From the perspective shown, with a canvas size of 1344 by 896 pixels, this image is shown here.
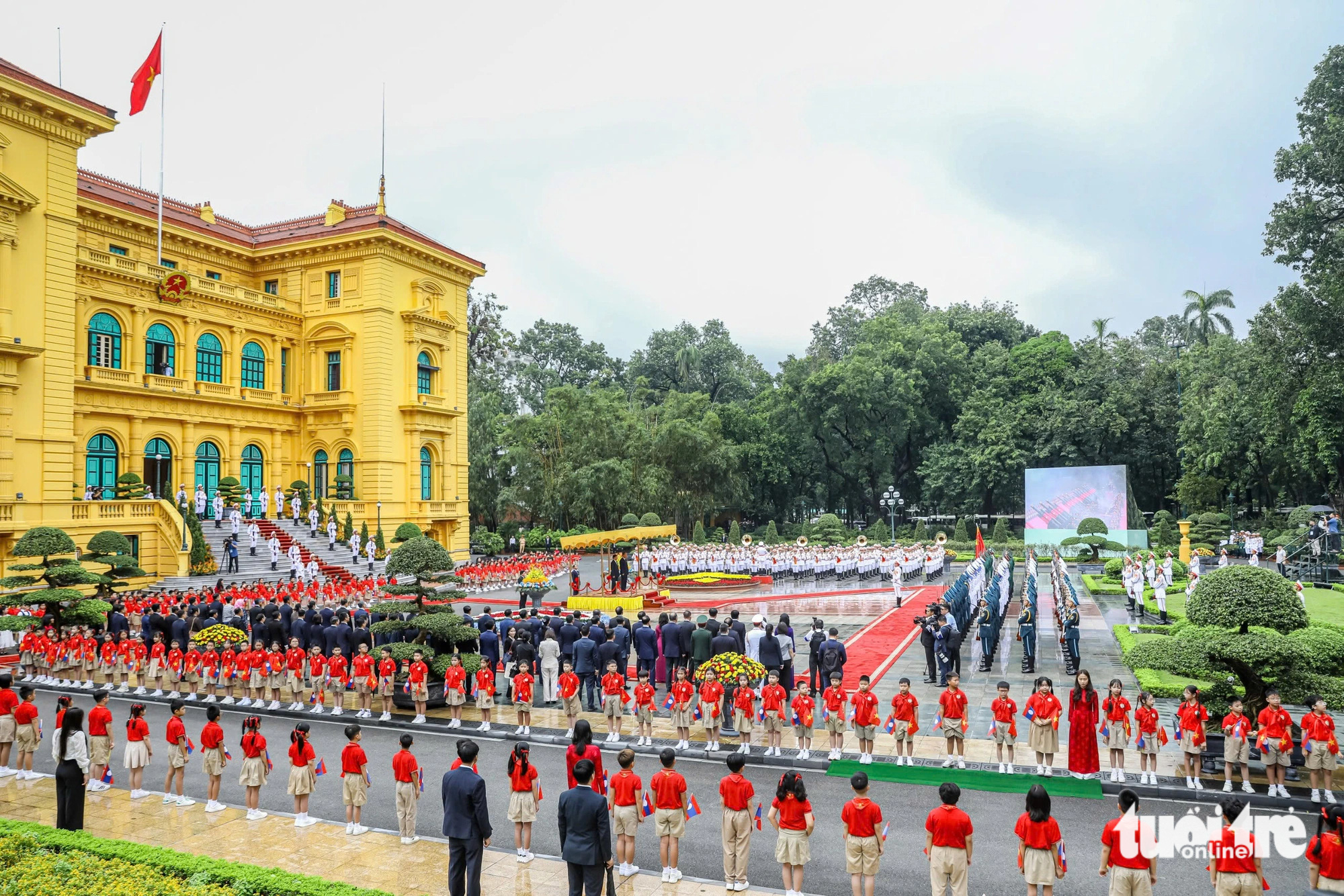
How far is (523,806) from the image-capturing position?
8078 millimetres

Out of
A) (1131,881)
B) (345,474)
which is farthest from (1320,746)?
(345,474)

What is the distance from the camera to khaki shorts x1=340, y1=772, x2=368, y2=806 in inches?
341

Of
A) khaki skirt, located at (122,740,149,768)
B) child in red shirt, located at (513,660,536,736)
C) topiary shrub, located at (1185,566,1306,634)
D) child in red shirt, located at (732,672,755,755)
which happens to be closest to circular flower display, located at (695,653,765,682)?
child in red shirt, located at (732,672,755,755)

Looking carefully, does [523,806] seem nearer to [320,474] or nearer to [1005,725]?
[1005,725]

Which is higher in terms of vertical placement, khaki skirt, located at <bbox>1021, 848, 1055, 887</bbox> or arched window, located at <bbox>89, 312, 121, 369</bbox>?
arched window, located at <bbox>89, 312, 121, 369</bbox>

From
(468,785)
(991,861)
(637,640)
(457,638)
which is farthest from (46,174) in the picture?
(991,861)

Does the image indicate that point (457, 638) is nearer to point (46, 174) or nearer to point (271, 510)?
point (46, 174)

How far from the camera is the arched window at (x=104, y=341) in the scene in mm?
30297

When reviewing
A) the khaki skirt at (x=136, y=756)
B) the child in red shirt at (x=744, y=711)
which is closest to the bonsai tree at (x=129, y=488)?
the khaki skirt at (x=136, y=756)

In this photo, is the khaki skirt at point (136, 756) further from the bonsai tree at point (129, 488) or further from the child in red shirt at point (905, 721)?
the bonsai tree at point (129, 488)

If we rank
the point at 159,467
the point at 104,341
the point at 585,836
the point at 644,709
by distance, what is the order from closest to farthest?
the point at 585,836, the point at 644,709, the point at 104,341, the point at 159,467

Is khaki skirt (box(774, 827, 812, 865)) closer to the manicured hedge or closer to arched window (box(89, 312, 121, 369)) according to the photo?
the manicured hedge

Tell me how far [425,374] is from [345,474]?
19.5 feet

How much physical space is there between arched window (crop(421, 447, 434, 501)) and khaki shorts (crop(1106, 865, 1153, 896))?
36550 mm
